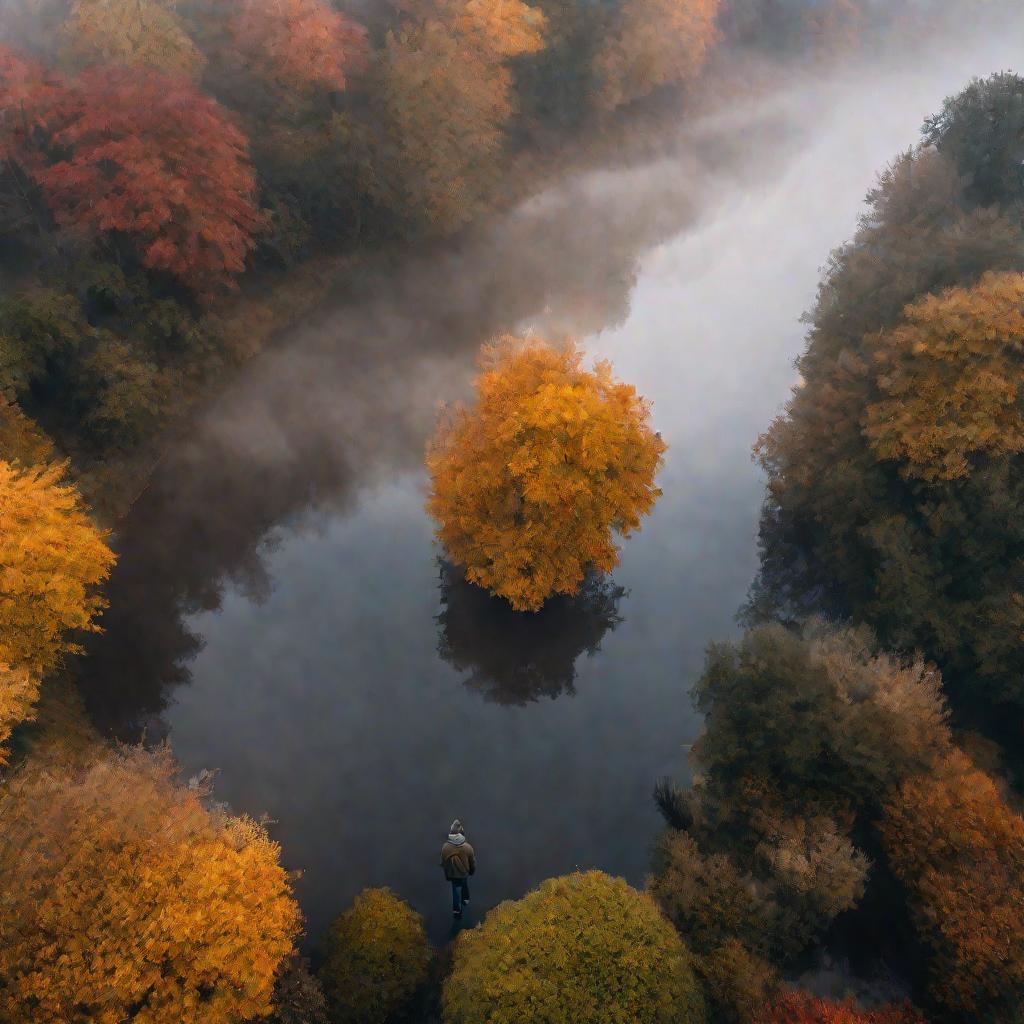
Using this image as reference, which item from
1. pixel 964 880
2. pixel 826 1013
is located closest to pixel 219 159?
pixel 826 1013

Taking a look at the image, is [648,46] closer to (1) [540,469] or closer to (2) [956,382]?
(2) [956,382]

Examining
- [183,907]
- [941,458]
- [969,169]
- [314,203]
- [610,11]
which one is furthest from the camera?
[610,11]

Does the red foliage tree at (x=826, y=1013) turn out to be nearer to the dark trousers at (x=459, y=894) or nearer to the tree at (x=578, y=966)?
the tree at (x=578, y=966)

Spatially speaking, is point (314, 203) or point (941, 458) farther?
point (314, 203)

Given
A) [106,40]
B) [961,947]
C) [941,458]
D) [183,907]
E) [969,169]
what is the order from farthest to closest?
1. [106,40]
2. [969,169]
3. [941,458]
4. [961,947]
5. [183,907]

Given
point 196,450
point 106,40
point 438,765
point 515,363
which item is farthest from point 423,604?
point 106,40

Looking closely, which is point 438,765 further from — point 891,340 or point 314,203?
point 314,203

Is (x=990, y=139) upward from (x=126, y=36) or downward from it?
upward

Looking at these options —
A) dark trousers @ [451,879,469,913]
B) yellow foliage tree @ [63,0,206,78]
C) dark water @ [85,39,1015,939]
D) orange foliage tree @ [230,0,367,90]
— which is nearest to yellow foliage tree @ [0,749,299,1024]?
dark trousers @ [451,879,469,913]
